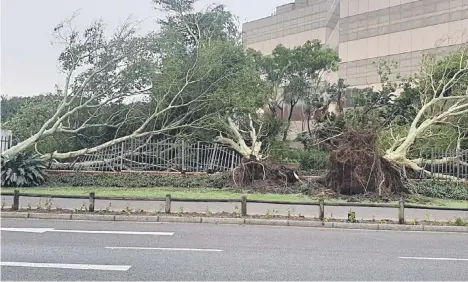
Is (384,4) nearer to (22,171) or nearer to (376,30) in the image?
(376,30)

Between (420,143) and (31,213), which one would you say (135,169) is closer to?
(31,213)

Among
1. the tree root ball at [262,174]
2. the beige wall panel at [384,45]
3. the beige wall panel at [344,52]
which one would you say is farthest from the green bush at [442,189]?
the beige wall panel at [344,52]

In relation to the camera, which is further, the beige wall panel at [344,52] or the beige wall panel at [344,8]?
the beige wall panel at [344,8]

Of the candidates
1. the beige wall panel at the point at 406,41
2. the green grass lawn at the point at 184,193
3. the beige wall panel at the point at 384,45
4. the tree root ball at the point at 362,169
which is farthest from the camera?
the beige wall panel at the point at 384,45

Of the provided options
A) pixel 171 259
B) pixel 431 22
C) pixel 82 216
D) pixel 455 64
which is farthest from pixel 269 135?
pixel 431 22

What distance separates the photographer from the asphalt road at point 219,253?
6133mm

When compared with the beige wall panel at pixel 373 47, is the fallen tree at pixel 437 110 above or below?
below

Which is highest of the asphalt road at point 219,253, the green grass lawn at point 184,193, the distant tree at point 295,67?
the distant tree at point 295,67

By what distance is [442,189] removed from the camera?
17375 mm

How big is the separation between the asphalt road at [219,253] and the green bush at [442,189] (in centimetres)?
701

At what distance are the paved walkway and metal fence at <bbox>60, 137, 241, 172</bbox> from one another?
24.1ft

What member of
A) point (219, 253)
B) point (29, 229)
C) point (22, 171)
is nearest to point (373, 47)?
point (22, 171)

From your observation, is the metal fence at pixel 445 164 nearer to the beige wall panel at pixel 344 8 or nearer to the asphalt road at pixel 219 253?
the asphalt road at pixel 219 253

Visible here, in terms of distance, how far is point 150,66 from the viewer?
19.5 metres
